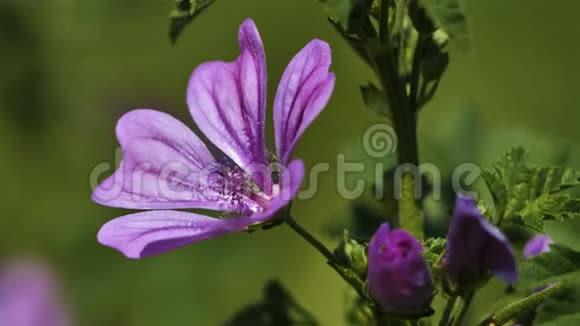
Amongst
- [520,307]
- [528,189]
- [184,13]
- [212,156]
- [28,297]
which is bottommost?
[28,297]

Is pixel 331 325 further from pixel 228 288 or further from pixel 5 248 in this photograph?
pixel 5 248

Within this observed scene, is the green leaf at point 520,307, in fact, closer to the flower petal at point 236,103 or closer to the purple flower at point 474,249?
the purple flower at point 474,249

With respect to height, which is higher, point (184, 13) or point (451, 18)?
point (184, 13)

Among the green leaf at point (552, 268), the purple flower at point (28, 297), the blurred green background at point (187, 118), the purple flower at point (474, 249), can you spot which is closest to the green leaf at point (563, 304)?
the green leaf at point (552, 268)

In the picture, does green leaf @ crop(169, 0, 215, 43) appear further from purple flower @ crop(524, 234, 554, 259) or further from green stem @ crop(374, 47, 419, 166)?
purple flower @ crop(524, 234, 554, 259)

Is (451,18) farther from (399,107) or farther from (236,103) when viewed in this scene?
(236,103)

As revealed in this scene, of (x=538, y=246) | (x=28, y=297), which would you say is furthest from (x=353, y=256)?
(x=28, y=297)
